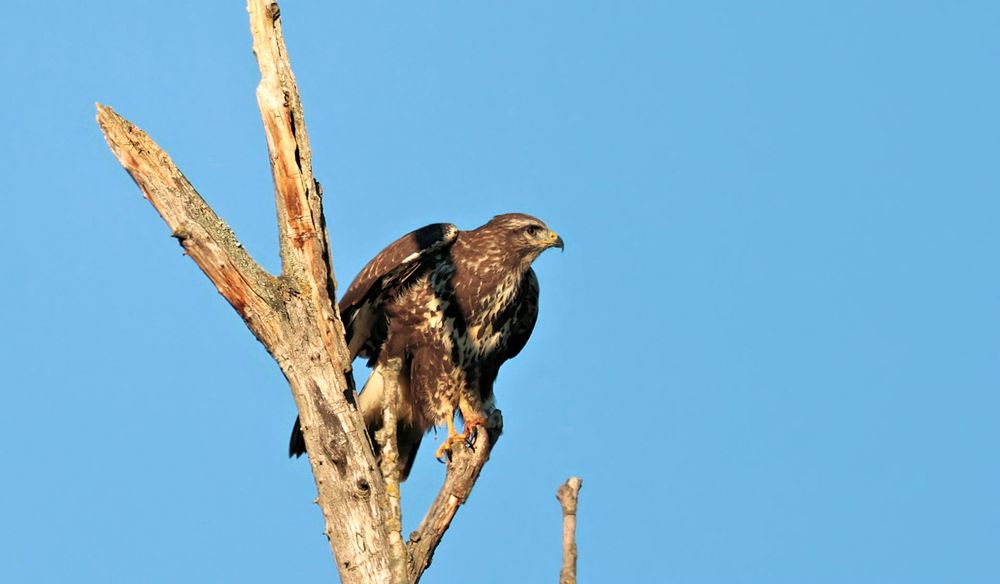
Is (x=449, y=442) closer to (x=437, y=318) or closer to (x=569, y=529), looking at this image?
(x=437, y=318)

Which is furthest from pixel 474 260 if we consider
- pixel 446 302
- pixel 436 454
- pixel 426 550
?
pixel 426 550

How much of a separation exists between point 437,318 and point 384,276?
50 centimetres

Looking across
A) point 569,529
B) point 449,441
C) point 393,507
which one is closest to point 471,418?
point 449,441

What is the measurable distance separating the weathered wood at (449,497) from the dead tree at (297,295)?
0.37m

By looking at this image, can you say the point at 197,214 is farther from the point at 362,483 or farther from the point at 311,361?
the point at 362,483

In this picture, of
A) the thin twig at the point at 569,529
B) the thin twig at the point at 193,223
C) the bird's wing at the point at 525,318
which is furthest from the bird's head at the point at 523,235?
the thin twig at the point at 569,529

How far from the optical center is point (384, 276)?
8453mm

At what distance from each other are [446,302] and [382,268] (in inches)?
22.4

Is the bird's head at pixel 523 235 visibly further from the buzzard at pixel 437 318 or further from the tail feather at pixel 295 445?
the tail feather at pixel 295 445

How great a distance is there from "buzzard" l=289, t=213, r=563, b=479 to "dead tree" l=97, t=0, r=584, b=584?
2.60m

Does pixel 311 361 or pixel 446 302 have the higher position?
pixel 446 302

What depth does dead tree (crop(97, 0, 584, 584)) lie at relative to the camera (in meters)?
5.56

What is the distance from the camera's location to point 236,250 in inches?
221

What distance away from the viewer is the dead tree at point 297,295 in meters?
5.56
